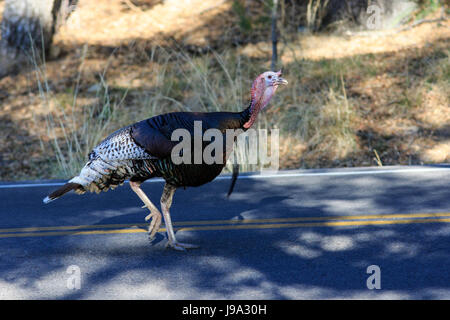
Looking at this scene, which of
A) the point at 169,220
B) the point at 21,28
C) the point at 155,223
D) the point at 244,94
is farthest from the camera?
the point at 21,28

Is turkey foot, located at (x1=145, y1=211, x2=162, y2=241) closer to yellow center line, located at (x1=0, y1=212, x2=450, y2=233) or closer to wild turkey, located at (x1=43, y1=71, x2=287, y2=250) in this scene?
wild turkey, located at (x1=43, y1=71, x2=287, y2=250)

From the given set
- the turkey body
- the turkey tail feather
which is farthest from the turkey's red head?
the turkey tail feather

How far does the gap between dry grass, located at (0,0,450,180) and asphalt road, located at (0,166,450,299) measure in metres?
2.76

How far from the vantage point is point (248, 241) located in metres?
6.72

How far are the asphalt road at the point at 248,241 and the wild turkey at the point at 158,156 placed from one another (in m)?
0.66

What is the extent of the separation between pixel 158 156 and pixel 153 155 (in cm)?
6

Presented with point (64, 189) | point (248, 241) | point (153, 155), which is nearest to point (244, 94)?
point (248, 241)

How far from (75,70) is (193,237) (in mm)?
10694

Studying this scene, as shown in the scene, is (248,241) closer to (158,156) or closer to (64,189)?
(158,156)

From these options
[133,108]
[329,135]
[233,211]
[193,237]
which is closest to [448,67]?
[329,135]

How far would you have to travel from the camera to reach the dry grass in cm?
1219

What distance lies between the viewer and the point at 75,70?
54.2 ft

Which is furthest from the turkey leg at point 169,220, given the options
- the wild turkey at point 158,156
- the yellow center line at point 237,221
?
the yellow center line at point 237,221

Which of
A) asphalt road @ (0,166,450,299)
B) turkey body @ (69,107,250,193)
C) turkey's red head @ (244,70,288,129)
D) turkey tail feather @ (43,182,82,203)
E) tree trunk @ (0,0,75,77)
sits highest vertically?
tree trunk @ (0,0,75,77)
